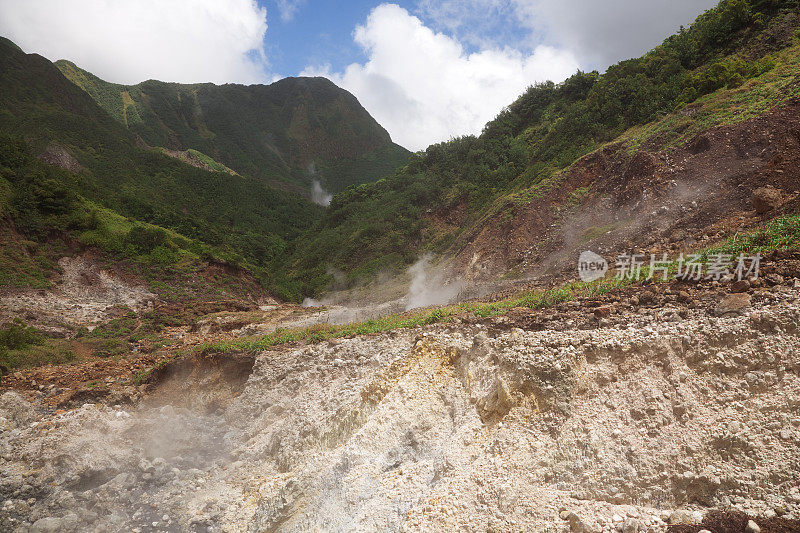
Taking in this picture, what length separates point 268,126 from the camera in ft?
377

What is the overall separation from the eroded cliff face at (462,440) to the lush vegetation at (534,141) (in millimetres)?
15916

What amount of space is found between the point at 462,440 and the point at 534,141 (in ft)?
100

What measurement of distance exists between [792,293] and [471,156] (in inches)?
1333

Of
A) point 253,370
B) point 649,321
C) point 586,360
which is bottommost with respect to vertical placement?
point 253,370

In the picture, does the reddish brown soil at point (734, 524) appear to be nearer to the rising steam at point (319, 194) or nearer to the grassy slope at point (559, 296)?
the grassy slope at point (559, 296)

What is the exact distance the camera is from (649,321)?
259 inches

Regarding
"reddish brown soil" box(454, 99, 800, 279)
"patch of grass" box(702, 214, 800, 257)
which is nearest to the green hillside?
"reddish brown soil" box(454, 99, 800, 279)

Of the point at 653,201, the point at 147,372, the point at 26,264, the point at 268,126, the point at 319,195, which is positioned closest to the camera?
the point at 147,372

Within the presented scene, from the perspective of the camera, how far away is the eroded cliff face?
489 cm

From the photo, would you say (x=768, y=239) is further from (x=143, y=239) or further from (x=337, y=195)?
(x=337, y=195)

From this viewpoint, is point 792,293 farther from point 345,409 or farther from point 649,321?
point 345,409

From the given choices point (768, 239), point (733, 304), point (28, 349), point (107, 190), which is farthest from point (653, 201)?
point (107, 190)

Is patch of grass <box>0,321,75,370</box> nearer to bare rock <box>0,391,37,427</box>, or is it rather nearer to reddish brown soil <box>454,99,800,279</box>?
bare rock <box>0,391,37,427</box>

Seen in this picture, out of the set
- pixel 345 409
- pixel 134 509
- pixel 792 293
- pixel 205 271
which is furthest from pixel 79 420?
pixel 205 271
